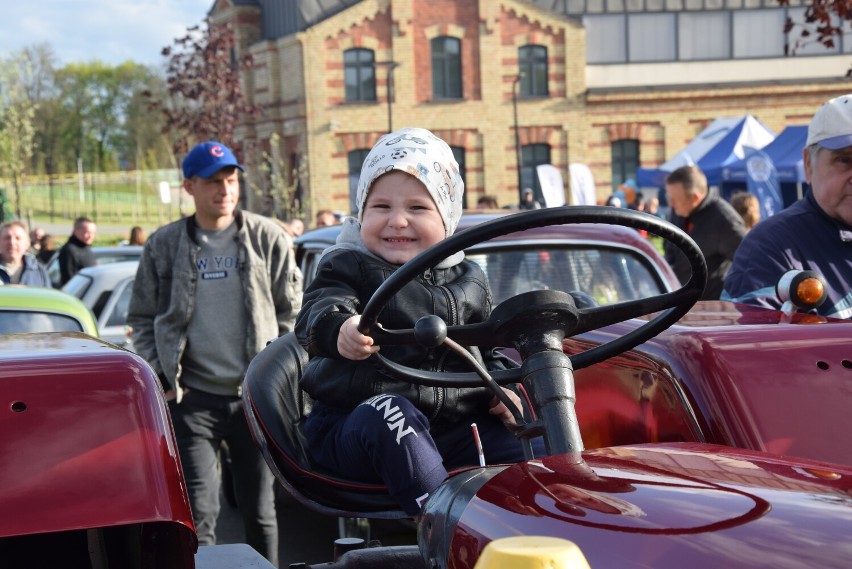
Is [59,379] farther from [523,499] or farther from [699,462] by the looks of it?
[699,462]

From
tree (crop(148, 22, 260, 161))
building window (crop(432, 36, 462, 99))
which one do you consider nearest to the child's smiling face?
tree (crop(148, 22, 260, 161))

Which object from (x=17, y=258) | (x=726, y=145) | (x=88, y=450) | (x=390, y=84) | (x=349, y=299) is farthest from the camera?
(x=390, y=84)

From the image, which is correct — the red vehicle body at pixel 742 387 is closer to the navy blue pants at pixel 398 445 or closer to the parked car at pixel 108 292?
the navy blue pants at pixel 398 445

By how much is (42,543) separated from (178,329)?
2.79 m

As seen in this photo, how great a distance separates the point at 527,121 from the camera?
120 feet

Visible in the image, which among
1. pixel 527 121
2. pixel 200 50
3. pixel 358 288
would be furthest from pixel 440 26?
pixel 358 288

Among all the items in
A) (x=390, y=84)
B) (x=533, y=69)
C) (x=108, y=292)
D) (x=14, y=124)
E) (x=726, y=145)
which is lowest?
(x=108, y=292)

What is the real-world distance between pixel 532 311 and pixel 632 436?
32.5 inches

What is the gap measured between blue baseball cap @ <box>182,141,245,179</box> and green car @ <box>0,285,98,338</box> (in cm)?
101

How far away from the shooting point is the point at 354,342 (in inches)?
93.1

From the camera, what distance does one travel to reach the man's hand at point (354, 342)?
92.0 inches

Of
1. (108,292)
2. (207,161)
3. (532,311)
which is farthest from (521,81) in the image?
(532,311)

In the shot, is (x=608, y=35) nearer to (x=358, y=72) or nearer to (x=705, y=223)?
(x=358, y=72)

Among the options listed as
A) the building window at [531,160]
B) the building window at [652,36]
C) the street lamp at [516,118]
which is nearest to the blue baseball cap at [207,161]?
the street lamp at [516,118]
